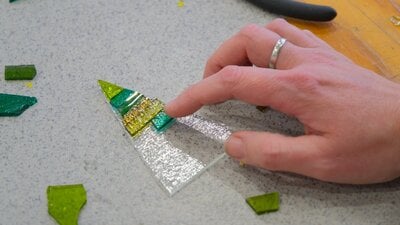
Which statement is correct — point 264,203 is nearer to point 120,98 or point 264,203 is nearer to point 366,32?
point 120,98

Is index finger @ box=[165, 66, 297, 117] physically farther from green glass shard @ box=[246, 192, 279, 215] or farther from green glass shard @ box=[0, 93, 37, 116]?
green glass shard @ box=[0, 93, 37, 116]

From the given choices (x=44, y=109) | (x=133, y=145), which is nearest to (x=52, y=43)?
(x=44, y=109)

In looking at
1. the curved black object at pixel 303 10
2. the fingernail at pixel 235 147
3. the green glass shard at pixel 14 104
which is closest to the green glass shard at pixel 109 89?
the green glass shard at pixel 14 104

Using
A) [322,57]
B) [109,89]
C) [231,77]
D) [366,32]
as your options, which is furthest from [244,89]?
[366,32]

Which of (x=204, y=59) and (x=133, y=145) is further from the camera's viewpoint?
(x=204, y=59)

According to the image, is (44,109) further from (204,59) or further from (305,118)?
(305,118)

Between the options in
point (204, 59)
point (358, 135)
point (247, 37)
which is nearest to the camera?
point (358, 135)
